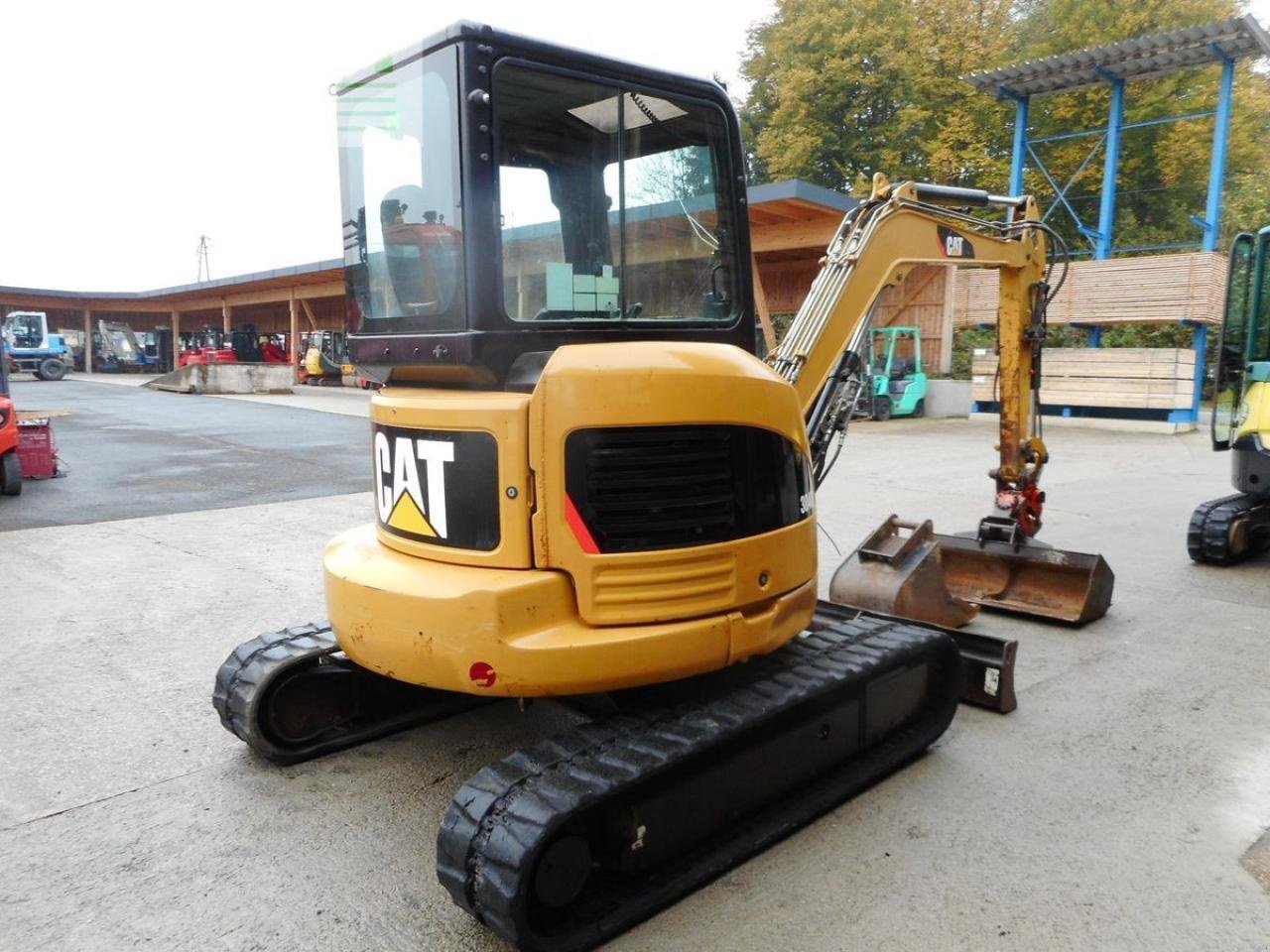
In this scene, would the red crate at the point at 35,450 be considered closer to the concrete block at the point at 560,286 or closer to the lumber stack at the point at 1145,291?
the concrete block at the point at 560,286

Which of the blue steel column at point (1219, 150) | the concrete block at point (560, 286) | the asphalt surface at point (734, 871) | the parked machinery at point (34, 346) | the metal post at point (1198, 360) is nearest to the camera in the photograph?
the asphalt surface at point (734, 871)

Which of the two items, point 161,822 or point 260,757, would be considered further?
point 260,757

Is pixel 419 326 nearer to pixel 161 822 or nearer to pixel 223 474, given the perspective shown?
pixel 161 822

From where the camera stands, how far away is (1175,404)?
54.3 ft

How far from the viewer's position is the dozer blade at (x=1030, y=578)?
5.68 meters

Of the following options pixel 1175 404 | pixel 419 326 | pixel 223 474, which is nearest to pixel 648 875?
pixel 419 326

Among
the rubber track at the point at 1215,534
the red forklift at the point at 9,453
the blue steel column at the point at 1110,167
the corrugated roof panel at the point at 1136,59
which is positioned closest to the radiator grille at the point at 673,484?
the rubber track at the point at 1215,534

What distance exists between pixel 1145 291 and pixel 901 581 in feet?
48.2

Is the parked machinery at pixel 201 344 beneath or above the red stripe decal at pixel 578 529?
above

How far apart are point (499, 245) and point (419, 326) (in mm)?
416

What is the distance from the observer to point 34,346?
1420 inches

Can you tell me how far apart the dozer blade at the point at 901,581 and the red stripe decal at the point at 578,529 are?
→ 8.38 feet

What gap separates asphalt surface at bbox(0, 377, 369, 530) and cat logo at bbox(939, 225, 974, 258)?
7486 mm

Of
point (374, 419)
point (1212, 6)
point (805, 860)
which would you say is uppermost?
point (1212, 6)
